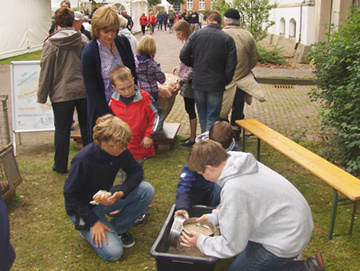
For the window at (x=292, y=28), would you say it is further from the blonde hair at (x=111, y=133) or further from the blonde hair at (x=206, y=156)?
the blonde hair at (x=206, y=156)

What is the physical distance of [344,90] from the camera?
15.7 ft

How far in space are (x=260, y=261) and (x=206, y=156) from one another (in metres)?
0.78

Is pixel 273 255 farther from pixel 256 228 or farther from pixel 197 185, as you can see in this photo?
pixel 197 185

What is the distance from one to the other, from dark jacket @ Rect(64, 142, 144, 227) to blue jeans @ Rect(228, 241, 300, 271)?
3.74 ft

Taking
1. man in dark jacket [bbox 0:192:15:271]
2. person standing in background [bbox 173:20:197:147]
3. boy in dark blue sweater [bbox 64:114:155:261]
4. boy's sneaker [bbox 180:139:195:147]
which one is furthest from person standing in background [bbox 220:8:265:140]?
man in dark jacket [bbox 0:192:15:271]

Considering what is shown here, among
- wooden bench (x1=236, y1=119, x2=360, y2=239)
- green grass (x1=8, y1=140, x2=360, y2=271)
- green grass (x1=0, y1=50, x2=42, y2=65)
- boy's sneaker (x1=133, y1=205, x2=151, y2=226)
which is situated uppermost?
green grass (x1=0, y1=50, x2=42, y2=65)

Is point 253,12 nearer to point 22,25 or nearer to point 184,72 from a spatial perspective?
point 184,72

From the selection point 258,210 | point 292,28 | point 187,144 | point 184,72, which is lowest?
point 187,144

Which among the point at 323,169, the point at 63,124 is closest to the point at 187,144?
the point at 63,124

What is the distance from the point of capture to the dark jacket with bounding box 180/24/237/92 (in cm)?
503

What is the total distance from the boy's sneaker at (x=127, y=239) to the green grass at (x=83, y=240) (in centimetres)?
5

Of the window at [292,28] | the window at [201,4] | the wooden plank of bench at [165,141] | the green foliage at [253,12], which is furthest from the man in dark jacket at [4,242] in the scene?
the window at [201,4]

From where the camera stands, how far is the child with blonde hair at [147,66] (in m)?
5.21

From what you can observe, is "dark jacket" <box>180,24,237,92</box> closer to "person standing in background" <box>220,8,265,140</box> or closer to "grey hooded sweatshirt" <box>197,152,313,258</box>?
"person standing in background" <box>220,8,265,140</box>
